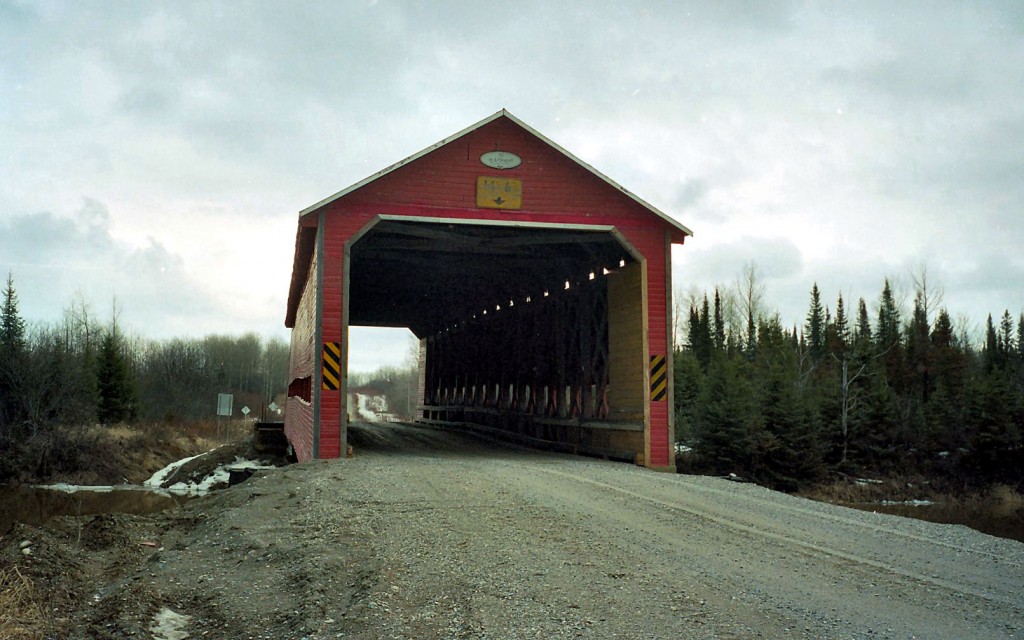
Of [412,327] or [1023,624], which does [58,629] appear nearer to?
[1023,624]

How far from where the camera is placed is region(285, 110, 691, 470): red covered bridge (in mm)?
12578

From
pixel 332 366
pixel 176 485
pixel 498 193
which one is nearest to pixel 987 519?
pixel 498 193

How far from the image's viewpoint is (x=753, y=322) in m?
55.8

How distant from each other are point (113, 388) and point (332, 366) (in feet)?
103

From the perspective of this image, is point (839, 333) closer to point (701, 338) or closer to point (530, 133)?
point (701, 338)

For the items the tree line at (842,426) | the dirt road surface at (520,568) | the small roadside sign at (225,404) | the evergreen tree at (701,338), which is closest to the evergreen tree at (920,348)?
the tree line at (842,426)

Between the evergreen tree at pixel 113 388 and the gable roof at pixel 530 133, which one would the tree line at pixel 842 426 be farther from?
the evergreen tree at pixel 113 388

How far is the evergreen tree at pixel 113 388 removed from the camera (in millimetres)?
38438

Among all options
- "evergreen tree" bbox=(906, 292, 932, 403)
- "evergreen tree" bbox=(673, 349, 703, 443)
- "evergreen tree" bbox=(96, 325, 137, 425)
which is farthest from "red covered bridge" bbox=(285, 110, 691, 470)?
"evergreen tree" bbox=(906, 292, 932, 403)

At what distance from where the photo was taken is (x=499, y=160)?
1338 cm

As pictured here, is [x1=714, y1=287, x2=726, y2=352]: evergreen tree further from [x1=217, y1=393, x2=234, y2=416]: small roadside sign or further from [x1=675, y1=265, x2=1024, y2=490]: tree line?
[x1=217, y1=393, x2=234, y2=416]: small roadside sign

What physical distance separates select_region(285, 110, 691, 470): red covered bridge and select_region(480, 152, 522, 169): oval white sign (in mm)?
18

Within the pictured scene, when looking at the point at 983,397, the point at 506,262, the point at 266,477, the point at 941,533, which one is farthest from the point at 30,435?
the point at 983,397

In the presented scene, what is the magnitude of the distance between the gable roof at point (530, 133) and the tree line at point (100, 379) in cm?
1829
